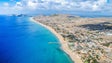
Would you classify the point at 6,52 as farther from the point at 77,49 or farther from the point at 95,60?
the point at 95,60

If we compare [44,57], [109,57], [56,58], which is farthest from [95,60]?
[44,57]

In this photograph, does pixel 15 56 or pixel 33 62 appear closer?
pixel 33 62

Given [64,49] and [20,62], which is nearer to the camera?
[20,62]

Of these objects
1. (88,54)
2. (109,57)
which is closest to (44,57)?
(88,54)

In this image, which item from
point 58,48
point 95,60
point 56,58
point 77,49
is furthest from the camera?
point 58,48

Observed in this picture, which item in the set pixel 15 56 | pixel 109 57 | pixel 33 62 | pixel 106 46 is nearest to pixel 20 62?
pixel 33 62

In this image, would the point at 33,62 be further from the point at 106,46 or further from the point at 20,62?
the point at 106,46

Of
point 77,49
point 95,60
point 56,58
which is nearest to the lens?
point 95,60

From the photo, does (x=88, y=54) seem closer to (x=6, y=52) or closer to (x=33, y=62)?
(x=33, y=62)

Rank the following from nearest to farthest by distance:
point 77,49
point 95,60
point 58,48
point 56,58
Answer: point 95,60 → point 56,58 → point 77,49 → point 58,48
